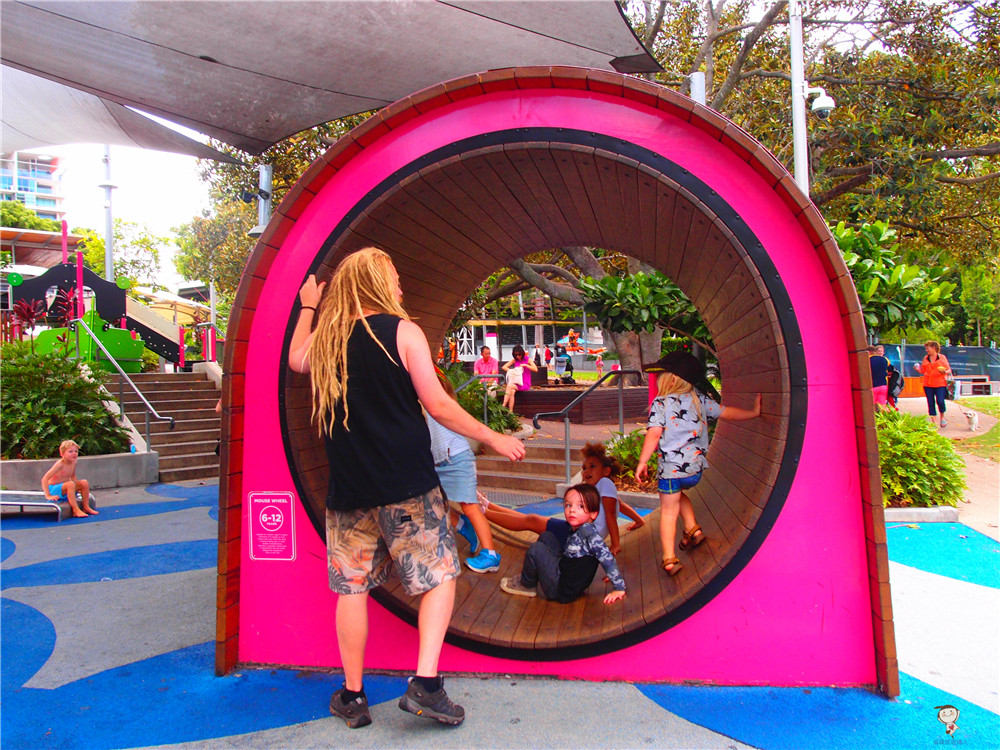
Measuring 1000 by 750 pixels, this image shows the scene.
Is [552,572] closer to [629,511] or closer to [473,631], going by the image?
[473,631]

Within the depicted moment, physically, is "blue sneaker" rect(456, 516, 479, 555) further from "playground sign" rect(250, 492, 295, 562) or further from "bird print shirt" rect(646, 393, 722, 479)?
"playground sign" rect(250, 492, 295, 562)

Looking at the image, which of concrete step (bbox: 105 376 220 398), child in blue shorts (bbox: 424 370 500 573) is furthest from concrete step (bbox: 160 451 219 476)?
child in blue shorts (bbox: 424 370 500 573)

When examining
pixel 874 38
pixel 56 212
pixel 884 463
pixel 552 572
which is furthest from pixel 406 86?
pixel 56 212

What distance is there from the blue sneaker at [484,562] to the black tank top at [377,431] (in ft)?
6.32

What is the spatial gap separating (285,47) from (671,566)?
18.9ft

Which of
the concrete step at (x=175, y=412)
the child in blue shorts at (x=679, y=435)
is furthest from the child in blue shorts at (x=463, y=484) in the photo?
the concrete step at (x=175, y=412)

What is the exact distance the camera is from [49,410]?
30.7 ft

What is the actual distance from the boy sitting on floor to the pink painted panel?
0.64 meters

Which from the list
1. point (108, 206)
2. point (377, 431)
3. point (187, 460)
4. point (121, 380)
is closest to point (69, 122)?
point (121, 380)

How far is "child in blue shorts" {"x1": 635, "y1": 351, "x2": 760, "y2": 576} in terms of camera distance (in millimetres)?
3939

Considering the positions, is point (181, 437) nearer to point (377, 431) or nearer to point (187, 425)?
point (187, 425)

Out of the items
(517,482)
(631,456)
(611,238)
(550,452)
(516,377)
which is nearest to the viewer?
(611,238)

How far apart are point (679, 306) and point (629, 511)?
3.00m

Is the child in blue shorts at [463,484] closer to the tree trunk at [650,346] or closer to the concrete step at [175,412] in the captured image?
the concrete step at [175,412]
